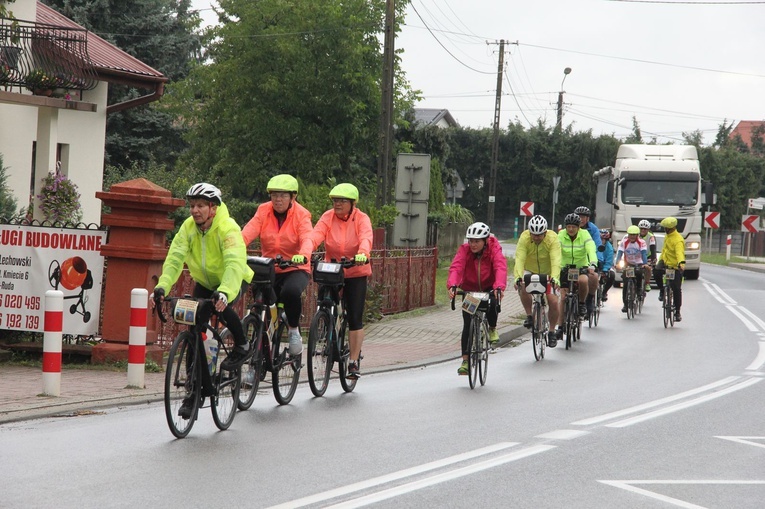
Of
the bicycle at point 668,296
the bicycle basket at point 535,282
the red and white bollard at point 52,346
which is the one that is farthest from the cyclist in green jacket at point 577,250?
the red and white bollard at point 52,346

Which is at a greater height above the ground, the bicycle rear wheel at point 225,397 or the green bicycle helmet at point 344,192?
the green bicycle helmet at point 344,192

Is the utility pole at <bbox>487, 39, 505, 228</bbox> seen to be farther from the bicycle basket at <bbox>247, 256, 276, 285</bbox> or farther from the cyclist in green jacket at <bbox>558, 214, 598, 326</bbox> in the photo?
the bicycle basket at <bbox>247, 256, 276, 285</bbox>

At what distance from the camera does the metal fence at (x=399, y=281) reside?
19.2 m

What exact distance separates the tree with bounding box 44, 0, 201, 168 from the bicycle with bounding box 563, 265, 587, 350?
76.6ft

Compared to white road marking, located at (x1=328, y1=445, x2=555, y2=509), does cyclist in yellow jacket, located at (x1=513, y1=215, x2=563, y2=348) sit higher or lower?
higher

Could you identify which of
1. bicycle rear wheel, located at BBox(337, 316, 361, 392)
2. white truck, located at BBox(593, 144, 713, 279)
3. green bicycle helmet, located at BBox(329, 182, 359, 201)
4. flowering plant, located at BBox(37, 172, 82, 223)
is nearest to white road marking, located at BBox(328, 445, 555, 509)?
bicycle rear wheel, located at BBox(337, 316, 361, 392)

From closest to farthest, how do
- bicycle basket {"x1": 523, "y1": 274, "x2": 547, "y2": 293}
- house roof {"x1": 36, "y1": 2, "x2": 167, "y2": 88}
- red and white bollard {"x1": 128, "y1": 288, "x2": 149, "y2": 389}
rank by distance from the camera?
red and white bollard {"x1": 128, "y1": 288, "x2": 149, "y2": 389} < bicycle basket {"x1": 523, "y1": 274, "x2": 547, "y2": 293} < house roof {"x1": 36, "y1": 2, "x2": 167, "y2": 88}

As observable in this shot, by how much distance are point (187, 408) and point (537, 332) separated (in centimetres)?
764

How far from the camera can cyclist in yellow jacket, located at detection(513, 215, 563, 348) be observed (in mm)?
14719

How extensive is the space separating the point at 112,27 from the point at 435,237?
43.8 feet

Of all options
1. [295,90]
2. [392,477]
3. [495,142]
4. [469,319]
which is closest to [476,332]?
[469,319]

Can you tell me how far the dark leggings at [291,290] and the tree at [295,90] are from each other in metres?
32.7

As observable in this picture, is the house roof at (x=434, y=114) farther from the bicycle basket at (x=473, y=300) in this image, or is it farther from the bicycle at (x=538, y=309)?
the bicycle basket at (x=473, y=300)

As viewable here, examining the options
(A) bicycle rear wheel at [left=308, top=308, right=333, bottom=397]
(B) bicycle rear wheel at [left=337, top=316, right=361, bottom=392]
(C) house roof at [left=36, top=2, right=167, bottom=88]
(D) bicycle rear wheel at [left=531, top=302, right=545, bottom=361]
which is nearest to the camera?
(A) bicycle rear wheel at [left=308, top=308, right=333, bottom=397]
